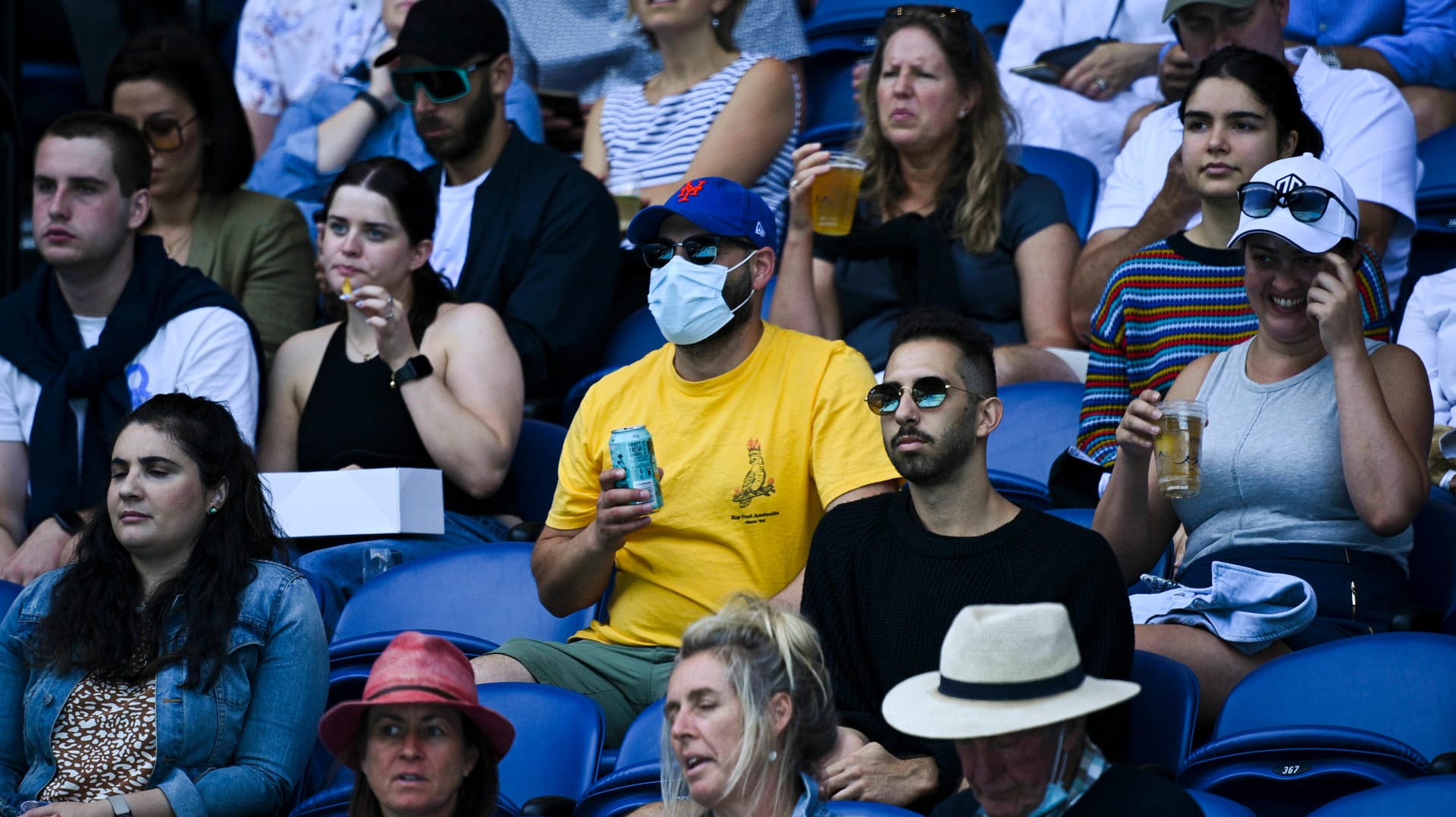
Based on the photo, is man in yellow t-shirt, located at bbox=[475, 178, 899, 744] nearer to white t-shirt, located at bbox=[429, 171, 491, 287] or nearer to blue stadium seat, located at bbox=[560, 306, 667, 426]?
blue stadium seat, located at bbox=[560, 306, 667, 426]

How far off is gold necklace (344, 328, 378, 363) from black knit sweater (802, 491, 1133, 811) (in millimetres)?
1653

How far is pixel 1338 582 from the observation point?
3.53 meters

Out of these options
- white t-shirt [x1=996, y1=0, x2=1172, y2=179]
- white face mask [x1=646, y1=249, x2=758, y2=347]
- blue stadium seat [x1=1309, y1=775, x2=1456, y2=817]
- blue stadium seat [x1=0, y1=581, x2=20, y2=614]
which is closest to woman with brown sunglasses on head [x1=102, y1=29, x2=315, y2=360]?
blue stadium seat [x1=0, y1=581, x2=20, y2=614]

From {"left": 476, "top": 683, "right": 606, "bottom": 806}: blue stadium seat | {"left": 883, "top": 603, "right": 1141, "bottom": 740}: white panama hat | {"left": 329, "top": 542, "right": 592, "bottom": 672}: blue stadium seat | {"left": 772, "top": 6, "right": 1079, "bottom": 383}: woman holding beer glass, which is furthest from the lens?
{"left": 772, "top": 6, "right": 1079, "bottom": 383}: woman holding beer glass

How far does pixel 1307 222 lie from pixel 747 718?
1602mm

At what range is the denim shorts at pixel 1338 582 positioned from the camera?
3.48 m

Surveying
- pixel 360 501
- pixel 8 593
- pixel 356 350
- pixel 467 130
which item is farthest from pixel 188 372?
pixel 467 130

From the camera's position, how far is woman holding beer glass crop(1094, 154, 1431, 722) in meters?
3.45

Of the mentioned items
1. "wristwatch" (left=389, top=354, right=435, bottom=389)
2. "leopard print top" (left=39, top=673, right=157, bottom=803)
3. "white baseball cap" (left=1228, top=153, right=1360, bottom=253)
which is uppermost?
"white baseball cap" (left=1228, top=153, right=1360, bottom=253)

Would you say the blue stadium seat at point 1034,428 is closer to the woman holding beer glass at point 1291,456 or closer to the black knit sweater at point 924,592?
the woman holding beer glass at point 1291,456

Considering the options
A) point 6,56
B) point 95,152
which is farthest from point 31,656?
point 6,56

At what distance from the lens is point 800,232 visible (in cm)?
484

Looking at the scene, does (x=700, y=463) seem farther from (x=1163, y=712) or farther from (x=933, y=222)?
(x=933, y=222)

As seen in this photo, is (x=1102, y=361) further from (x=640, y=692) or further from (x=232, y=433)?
(x=232, y=433)
